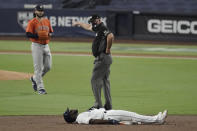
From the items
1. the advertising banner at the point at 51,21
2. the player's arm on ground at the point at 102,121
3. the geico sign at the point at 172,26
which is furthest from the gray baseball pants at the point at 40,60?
the advertising banner at the point at 51,21

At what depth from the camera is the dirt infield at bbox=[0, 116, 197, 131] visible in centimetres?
1064

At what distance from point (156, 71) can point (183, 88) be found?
4.18 m

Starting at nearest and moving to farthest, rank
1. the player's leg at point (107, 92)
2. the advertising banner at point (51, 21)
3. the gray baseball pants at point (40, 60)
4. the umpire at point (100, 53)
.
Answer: the umpire at point (100, 53) → the player's leg at point (107, 92) → the gray baseball pants at point (40, 60) → the advertising banner at point (51, 21)

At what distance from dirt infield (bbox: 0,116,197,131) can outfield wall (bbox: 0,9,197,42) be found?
20.1 meters

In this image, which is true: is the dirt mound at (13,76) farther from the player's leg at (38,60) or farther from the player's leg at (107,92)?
the player's leg at (107,92)

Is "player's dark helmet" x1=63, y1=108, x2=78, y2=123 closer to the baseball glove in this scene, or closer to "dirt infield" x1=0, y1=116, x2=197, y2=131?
"dirt infield" x1=0, y1=116, x2=197, y2=131

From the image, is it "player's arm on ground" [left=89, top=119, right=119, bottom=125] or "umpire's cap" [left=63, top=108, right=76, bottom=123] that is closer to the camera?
"player's arm on ground" [left=89, top=119, right=119, bottom=125]

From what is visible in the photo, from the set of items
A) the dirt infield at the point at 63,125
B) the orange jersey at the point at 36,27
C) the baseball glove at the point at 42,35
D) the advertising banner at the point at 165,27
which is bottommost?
the advertising banner at the point at 165,27

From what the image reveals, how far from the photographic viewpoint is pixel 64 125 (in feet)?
36.5

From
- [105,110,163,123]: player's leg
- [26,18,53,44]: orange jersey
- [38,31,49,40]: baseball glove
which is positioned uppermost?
[26,18,53,44]: orange jersey

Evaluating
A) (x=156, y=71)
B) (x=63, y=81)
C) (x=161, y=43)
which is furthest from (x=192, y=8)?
(x=63, y=81)

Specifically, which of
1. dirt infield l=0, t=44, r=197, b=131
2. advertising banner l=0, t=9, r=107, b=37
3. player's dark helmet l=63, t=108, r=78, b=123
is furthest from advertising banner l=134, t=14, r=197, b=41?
player's dark helmet l=63, t=108, r=78, b=123

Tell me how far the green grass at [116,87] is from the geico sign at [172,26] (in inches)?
274

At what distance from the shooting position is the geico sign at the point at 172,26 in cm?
3195
